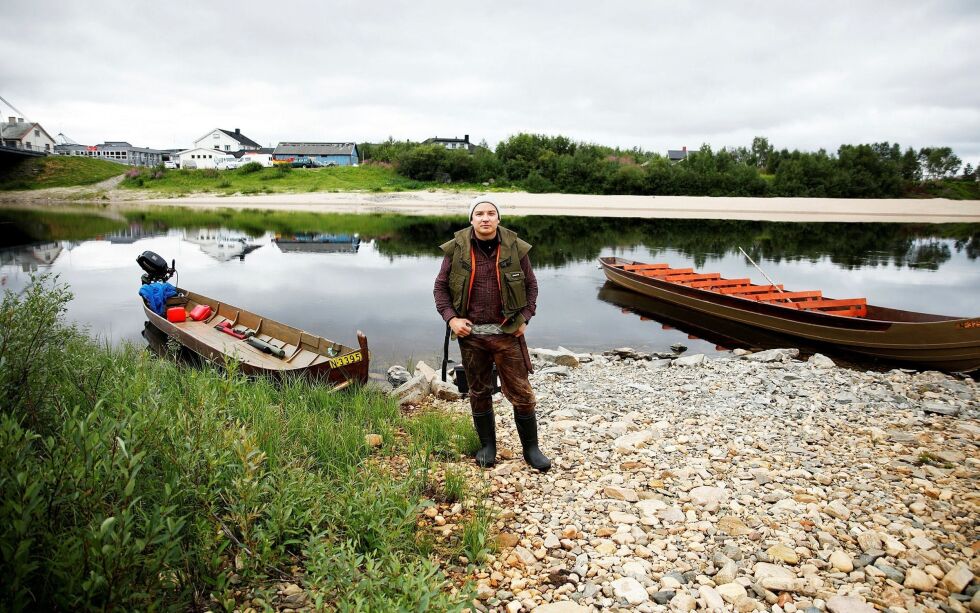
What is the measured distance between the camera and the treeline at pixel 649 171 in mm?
79062

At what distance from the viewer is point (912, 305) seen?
20688mm

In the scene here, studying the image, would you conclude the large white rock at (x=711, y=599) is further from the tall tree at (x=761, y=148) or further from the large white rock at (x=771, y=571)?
the tall tree at (x=761, y=148)

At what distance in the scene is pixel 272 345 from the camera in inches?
425

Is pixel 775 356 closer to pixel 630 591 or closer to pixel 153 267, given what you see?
pixel 630 591

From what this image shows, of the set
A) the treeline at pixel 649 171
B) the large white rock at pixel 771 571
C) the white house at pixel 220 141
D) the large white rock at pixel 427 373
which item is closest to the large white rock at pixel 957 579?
the large white rock at pixel 771 571

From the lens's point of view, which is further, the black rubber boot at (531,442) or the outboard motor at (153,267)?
the outboard motor at (153,267)

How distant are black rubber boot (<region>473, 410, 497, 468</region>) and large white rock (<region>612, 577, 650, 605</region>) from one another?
6.97ft

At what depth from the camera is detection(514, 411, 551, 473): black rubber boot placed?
5406mm

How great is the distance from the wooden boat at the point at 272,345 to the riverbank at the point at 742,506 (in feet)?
7.00

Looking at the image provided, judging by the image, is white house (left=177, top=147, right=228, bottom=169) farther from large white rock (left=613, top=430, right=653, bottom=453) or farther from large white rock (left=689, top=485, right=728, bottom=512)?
large white rock (left=689, top=485, right=728, bottom=512)

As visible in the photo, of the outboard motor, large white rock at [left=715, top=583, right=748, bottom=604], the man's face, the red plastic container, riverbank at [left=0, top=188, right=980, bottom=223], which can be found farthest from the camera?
riverbank at [left=0, top=188, right=980, bottom=223]

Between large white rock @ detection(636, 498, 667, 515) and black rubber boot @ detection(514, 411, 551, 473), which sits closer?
large white rock @ detection(636, 498, 667, 515)

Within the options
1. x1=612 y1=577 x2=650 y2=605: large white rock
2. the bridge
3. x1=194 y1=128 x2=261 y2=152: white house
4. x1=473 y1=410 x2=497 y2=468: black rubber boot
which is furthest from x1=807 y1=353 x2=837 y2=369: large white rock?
x1=194 y1=128 x2=261 y2=152: white house

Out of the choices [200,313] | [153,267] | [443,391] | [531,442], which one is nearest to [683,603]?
[531,442]
